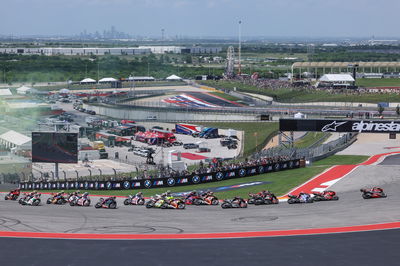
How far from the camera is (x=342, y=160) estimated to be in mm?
51688

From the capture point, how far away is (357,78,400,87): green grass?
122 m

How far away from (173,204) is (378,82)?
9985 centimetres

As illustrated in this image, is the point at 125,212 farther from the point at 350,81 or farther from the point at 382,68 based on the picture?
the point at 382,68

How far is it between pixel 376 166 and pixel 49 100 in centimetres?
7705

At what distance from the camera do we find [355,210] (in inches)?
1268

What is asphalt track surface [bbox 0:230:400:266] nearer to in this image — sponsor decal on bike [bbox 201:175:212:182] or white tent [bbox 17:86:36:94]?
sponsor decal on bike [bbox 201:175:212:182]

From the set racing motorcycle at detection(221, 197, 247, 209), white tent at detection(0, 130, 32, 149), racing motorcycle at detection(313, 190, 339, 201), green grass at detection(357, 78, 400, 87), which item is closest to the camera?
racing motorcycle at detection(221, 197, 247, 209)

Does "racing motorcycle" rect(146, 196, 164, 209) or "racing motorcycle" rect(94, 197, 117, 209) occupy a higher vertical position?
"racing motorcycle" rect(146, 196, 164, 209)

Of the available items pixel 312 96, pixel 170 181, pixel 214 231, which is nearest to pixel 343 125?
pixel 170 181

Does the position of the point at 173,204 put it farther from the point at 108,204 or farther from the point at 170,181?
the point at 170,181

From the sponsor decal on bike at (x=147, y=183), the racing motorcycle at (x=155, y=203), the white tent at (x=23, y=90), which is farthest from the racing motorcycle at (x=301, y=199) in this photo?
the white tent at (x=23, y=90)

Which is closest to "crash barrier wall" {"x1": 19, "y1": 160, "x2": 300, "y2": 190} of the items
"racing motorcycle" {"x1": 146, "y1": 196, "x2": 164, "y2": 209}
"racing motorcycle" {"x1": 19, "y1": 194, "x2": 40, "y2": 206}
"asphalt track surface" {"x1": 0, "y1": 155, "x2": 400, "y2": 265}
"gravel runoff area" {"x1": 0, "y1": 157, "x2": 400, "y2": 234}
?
"gravel runoff area" {"x1": 0, "y1": 157, "x2": 400, "y2": 234}

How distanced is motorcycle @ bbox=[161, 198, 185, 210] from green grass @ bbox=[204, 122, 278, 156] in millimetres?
28160

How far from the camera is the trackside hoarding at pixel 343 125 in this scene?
51594 mm
